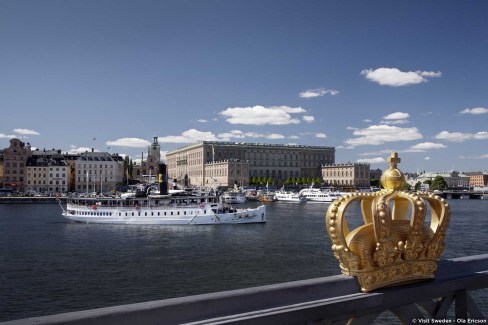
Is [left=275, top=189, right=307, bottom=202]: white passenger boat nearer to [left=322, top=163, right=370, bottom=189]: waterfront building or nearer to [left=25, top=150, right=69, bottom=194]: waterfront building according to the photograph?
[left=25, top=150, right=69, bottom=194]: waterfront building

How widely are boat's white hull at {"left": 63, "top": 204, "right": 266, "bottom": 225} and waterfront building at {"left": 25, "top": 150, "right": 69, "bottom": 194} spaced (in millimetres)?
72958

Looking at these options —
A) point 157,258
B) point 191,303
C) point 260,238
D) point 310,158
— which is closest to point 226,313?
point 191,303

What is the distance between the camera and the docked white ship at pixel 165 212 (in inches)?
2063

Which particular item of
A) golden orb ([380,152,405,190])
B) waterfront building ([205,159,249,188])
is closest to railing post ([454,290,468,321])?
golden orb ([380,152,405,190])

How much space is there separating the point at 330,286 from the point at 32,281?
72.6 ft

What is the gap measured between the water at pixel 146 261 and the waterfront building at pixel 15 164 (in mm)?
79664

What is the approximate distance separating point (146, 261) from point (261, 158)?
15159 cm

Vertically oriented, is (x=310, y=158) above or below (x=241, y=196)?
above

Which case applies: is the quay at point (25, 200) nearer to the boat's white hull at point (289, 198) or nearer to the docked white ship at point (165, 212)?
the docked white ship at point (165, 212)

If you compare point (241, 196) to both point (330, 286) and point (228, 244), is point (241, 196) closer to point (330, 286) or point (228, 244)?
point (228, 244)

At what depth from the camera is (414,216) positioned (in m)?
4.16

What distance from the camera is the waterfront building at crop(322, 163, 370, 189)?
17188cm

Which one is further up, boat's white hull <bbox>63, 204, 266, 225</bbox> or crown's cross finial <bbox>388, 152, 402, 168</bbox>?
crown's cross finial <bbox>388, 152, 402, 168</bbox>

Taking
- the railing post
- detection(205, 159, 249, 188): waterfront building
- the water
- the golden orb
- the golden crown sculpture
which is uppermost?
detection(205, 159, 249, 188): waterfront building
